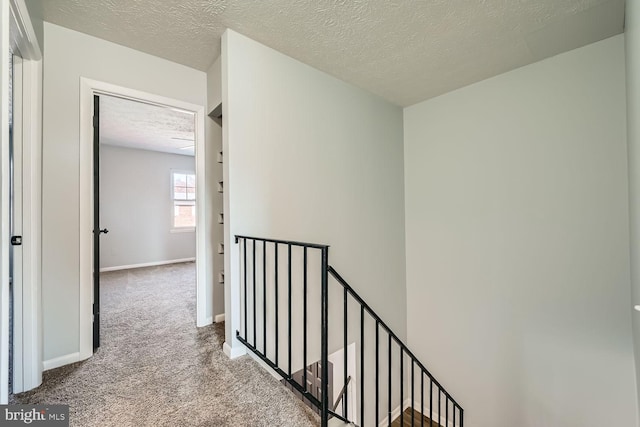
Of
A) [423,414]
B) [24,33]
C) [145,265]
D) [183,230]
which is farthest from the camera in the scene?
[183,230]

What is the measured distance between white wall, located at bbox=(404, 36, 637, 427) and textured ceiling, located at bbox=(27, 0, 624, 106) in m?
0.47

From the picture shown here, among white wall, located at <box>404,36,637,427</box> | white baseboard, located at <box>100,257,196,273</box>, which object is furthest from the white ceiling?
white wall, located at <box>404,36,637,427</box>

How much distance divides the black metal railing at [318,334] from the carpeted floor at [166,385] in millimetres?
142

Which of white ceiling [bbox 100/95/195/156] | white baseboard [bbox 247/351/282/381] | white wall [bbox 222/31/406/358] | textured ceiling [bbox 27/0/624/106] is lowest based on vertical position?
white baseboard [bbox 247/351/282/381]

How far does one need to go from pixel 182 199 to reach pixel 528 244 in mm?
6151

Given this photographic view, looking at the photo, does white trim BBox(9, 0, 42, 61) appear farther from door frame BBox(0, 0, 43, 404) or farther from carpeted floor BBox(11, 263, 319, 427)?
carpeted floor BBox(11, 263, 319, 427)

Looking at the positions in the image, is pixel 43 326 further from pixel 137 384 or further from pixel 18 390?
pixel 137 384

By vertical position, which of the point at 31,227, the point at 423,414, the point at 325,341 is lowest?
the point at 423,414

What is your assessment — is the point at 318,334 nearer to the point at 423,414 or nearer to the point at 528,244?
the point at 423,414

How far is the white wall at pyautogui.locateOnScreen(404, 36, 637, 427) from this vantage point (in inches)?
82.4

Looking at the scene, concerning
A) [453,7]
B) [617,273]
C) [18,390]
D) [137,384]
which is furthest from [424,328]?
[18,390]

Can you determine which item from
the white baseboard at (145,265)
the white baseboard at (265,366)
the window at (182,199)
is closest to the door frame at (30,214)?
the white baseboard at (265,366)

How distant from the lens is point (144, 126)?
159 inches

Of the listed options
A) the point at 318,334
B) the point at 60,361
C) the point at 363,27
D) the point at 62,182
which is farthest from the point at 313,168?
the point at 60,361
